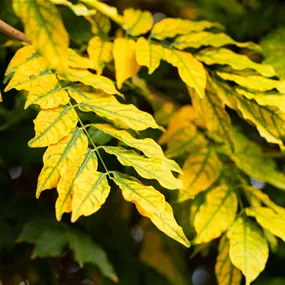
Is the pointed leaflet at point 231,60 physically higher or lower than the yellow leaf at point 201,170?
higher

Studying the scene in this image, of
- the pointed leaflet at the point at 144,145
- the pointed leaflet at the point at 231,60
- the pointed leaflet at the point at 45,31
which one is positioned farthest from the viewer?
the pointed leaflet at the point at 231,60

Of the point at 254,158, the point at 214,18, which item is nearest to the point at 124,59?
the point at 254,158

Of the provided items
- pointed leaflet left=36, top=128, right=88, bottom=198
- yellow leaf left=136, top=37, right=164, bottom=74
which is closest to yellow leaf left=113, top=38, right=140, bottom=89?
yellow leaf left=136, top=37, right=164, bottom=74

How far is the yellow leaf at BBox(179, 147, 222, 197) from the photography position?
25.5 inches

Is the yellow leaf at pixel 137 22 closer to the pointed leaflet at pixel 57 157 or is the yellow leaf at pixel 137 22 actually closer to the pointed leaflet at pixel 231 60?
the pointed leaflet at pixel 231 60

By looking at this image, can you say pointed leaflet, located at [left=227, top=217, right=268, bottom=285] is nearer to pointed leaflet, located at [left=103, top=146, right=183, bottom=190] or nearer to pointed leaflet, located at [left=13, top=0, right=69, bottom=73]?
pointed leaflet, located at [left=103, top=146, right=183, bottom=190]

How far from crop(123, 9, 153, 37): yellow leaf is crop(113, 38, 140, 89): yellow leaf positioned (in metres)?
0.03

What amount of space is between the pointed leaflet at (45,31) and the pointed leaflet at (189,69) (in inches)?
8.2

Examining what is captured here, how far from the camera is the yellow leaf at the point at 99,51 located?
0.63 m

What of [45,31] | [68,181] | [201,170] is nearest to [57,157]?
[68,181]

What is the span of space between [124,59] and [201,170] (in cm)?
17

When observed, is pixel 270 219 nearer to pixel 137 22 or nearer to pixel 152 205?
pixel 152 205

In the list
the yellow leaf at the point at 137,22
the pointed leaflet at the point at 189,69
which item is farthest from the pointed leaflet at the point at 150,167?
the yellow leaf at the point at 137,22

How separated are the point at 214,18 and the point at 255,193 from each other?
0.42 metres
